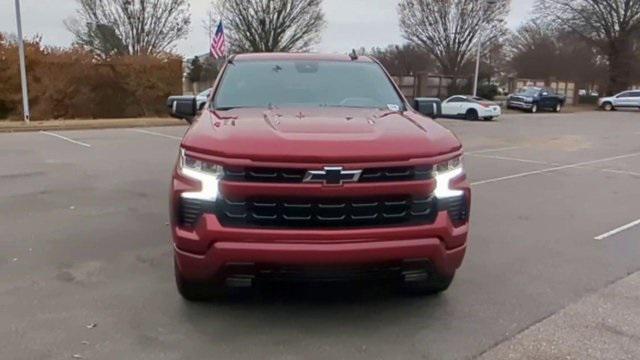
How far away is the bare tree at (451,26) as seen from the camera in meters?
41.9

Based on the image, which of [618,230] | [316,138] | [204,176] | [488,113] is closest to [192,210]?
[204,176]

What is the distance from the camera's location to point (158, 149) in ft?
42.9

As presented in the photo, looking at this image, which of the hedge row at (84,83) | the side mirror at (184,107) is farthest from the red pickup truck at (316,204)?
the hedge row at (84,83)

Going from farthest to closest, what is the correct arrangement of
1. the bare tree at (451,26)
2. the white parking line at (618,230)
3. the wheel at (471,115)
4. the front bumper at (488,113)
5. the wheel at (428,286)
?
the bare tree at (451,26) < the wheel at (471,115) < the front bumper at (488,113) < the white parking line at (618,230) < the wheel at (428,286)

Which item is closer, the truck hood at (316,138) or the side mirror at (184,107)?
the truck hood at (316,138)

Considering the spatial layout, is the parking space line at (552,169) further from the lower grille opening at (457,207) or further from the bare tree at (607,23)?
the bare tree at (607,23)

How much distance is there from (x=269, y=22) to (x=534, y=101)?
61.1ft

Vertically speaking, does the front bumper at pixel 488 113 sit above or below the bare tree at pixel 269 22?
below

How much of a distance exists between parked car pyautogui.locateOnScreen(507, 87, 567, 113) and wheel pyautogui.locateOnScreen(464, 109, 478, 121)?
9.98 m

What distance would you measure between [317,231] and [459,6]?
42236mm

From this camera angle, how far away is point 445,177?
3480 mm

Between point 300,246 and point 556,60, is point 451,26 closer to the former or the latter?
point 556,60

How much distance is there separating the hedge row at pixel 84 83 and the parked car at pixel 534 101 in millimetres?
23413

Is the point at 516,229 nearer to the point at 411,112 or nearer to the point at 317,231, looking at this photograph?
the point at 411,112
